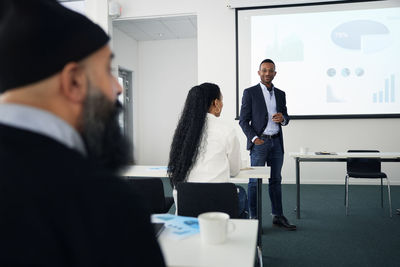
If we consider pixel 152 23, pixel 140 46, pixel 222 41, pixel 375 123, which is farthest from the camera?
pixel 140 46

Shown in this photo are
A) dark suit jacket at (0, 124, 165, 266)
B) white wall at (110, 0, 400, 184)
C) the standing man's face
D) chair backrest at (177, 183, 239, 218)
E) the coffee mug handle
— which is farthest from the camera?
white wall at (110, 0, 400, 184)

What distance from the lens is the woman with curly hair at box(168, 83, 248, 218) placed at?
6.16ft

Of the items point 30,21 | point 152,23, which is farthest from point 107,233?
point 152,23

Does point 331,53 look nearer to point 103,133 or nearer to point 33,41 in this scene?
point 103,133

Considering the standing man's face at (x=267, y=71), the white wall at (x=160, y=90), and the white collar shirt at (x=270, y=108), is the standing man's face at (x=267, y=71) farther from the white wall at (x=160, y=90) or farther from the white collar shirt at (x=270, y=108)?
the white wall at (x=160, y=90)

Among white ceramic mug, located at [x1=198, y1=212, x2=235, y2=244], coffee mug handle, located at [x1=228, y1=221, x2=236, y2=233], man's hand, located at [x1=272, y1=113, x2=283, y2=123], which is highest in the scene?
man's hand, located at [x1=272, y1=113, x2=283, y2=123]

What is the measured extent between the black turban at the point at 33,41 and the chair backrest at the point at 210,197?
4.00ft

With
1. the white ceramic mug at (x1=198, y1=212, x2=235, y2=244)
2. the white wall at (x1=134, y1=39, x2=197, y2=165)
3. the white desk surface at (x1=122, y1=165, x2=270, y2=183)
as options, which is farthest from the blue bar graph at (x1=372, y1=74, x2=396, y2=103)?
the white ceramic mug at (x1=198, y1=212, x2=235, y2=244)

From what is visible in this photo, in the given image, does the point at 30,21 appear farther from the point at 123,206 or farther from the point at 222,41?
the point at 222,41

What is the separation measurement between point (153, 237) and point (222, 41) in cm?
500

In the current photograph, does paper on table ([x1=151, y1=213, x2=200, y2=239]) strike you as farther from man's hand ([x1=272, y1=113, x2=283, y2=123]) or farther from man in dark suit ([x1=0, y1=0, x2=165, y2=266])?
man's hand ([x1=272, y1=113, x2=283, y2=123])

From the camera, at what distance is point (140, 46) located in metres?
7.23

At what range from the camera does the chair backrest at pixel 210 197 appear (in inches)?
65.2

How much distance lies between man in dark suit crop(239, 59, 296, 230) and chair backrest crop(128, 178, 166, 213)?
44.3 inches
